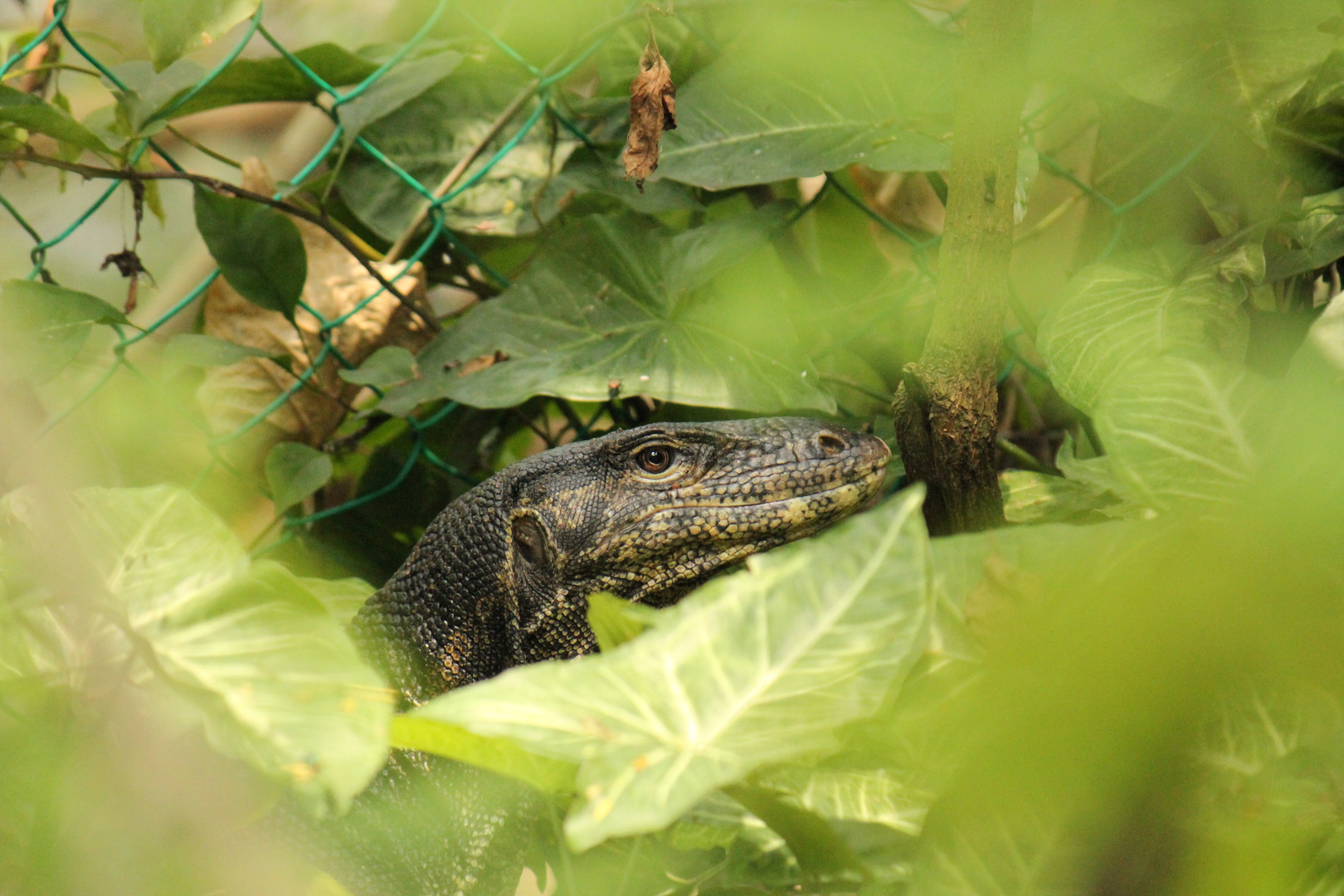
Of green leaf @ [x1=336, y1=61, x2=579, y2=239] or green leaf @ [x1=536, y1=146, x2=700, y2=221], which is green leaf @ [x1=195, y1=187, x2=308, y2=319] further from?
green leaf @ [x1=536, y1=146, x2=700, y2=221]

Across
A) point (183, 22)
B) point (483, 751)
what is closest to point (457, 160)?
point (183, 22)

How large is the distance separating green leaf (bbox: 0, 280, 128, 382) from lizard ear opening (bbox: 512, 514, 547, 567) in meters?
0.90

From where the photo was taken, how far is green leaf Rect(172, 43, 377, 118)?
2.50m

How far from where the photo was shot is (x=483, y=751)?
1.02 metres

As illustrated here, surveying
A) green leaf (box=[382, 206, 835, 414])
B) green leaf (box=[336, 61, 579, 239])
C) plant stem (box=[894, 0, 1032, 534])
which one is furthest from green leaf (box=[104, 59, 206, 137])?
plant stem (box=[894, 0, 1032, 534])

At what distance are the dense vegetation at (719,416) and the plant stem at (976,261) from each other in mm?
47

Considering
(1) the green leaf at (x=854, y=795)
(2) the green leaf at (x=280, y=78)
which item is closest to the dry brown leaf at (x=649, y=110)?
(2) the green leaf at (x=280, y=78)

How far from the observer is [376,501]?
110 inches

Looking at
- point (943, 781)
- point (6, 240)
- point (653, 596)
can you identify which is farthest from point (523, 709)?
point (6, 240)

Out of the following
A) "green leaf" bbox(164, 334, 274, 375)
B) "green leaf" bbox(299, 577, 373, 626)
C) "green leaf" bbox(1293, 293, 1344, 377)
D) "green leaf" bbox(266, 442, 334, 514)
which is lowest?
"green leaf" bbox(299, 577, 373, 626)

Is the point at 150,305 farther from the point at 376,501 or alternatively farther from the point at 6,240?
the point at 376,501

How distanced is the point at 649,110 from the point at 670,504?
740mm

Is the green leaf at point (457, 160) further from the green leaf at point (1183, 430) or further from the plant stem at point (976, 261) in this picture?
the green leaf at point (1183, 430)

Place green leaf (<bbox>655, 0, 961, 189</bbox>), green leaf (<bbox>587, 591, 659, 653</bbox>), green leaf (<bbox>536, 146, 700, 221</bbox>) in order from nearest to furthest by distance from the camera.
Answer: green leaf (<bbox>587, 591, 659, 653</bbox>) < green leaf (<bbox>655, 0, 961, 189</bbox>) < green leaf (<bbox>536, 146, 700, 221</bbox>)
